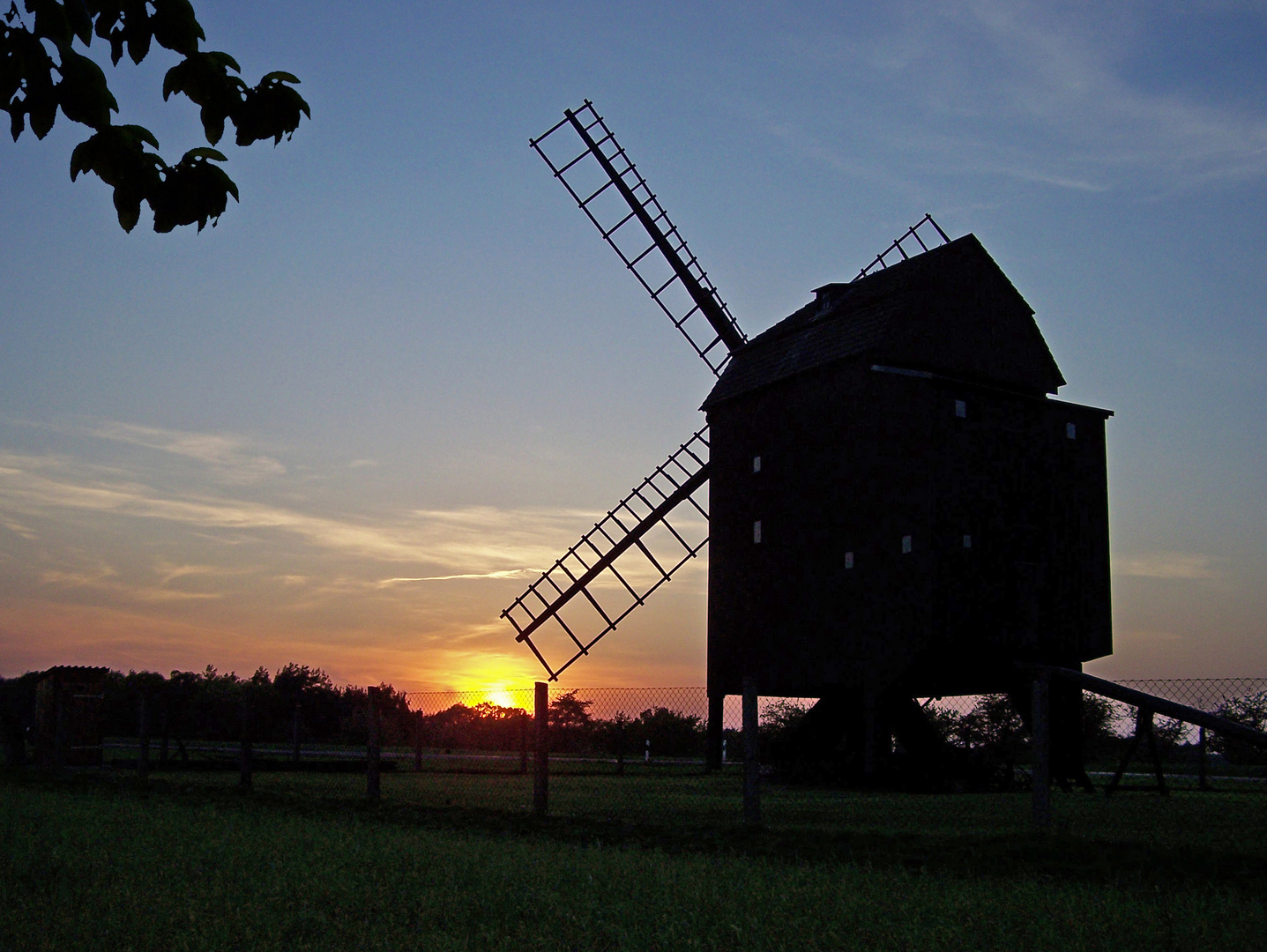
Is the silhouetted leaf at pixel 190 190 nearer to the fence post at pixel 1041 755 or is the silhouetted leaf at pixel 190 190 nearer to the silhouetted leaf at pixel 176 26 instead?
the silhouetted leaf at pixel 176 26

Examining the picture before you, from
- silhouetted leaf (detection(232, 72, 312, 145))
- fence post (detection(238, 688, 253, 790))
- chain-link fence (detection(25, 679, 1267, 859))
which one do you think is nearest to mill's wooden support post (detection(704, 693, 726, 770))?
chain-link fence (detection(25, 679, 1267, 859))

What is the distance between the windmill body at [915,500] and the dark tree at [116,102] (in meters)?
21.9

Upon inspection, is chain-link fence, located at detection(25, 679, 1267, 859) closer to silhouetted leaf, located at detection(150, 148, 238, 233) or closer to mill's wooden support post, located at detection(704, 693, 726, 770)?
mill's wooden support post, located at detection(704, 693, 726, 770)

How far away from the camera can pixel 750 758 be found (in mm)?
14047

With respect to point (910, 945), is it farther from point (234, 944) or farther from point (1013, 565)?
point (1013, 565)

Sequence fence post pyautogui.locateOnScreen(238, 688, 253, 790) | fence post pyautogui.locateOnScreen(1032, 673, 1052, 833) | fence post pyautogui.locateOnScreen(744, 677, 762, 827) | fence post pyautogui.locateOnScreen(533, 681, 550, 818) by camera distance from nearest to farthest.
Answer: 1. fence post pyautogui.locateOnScreen(1032, 673, 1052, 833)
2. fence post pyautogui.locateOnScreen(744, 677, 762, 827)
3. fence post pyautogui.locateOnScreen(533, 681, 550, 818)
4. fence post pyautogui.locateOnScreen(238, 688, 253, 790)

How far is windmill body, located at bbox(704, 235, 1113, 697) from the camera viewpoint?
25750 mm

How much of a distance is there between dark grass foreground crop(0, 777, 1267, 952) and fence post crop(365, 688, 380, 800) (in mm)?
4378

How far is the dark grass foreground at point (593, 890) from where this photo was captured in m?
6.90

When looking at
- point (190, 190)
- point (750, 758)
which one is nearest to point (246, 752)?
point (750, 758)

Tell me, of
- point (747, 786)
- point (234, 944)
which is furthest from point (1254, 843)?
point (234, 944)

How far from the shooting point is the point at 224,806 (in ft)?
53.6

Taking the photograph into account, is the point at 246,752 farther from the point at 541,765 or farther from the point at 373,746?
the point at 541,765

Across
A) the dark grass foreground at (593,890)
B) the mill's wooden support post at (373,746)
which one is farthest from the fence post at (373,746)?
the dark grass foreground at (593,890)
